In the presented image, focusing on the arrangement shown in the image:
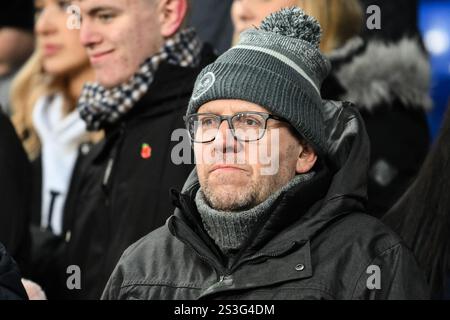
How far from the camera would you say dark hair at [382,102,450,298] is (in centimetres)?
387

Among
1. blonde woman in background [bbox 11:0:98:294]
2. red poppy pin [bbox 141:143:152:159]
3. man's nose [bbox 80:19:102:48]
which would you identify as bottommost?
blonde woman in background [bbox 11:0:98:294]

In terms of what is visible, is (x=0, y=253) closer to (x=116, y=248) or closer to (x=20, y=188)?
(x=116, y=248)

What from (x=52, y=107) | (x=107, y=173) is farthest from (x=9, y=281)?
(x=52, y=107)

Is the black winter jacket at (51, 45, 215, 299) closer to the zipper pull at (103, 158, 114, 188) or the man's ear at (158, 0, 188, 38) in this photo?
the zipper pull at (103, 158, 114, 188)

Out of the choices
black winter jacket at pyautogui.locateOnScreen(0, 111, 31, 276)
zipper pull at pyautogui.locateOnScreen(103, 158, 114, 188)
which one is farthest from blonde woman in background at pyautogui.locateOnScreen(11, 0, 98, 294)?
zipper pull at pyautogui.locateOnScreen(103, 158, 114, 188)

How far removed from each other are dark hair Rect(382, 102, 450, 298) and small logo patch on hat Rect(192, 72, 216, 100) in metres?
0.93

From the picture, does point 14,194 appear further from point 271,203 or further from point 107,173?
point 271,203

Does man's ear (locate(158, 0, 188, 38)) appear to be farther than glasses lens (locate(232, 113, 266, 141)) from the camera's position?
Yes

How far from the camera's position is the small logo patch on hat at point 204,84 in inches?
145

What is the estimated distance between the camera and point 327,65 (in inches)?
153

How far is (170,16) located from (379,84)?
1.02 metres

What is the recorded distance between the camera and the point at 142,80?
490 cm

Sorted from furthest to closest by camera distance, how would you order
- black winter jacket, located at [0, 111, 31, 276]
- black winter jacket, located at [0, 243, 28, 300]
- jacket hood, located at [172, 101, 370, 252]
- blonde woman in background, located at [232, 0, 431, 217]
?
black winter jacket, located at [0, 111, 31, 276], blonde woman in background, located at [232, 0, 431, 217], jacket hood, located at [172, 101, 370, 252], black winter jacket, located at [0, 243, 28, 300]

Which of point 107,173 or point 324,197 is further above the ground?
point 324,197
